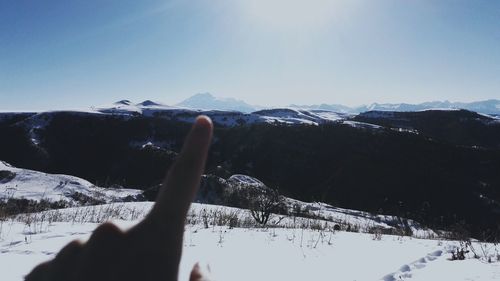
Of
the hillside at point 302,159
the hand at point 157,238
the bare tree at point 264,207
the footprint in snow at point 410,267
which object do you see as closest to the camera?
the hand at point 157,238

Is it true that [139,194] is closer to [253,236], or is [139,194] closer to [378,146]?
[253,236]

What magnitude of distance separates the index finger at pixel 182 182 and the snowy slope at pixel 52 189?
2406 cm

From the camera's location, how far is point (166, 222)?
77cm

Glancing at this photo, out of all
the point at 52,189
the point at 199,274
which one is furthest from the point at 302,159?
the point at 199,274

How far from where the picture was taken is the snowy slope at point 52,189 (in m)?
24.7

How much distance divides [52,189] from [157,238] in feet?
99.7

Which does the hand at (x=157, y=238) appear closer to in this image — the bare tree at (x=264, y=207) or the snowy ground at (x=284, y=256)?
the snowy ground at (x=284, y=256)

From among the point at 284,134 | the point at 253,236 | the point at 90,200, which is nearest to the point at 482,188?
the point at 284,134

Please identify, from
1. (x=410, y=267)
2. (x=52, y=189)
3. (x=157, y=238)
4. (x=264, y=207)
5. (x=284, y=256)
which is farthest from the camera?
(x=52, y=189)

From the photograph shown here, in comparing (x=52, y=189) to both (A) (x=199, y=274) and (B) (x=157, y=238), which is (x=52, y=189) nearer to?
(A) (x=199, y=274)

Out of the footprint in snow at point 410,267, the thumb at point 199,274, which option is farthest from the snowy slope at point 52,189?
the thumb at point 199,274

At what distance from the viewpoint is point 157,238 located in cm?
77

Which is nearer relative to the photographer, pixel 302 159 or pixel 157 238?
pixel 157 238

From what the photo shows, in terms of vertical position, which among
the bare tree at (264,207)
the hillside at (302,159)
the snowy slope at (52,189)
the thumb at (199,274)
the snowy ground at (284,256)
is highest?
the thumb at (199,274)
